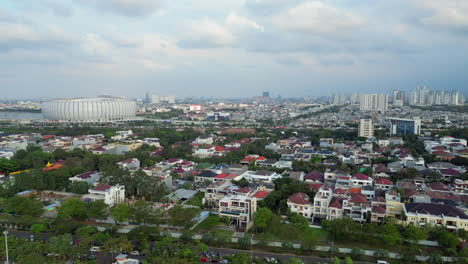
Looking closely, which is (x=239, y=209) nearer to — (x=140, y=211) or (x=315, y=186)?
(x=140, y=211)

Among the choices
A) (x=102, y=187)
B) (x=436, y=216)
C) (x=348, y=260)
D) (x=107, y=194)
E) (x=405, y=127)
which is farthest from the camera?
(x=405, y=127)

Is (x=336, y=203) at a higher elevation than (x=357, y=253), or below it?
higher

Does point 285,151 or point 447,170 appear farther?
point 285,151

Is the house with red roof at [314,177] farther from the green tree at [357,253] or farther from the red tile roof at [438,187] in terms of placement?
the green tree at [357,253]

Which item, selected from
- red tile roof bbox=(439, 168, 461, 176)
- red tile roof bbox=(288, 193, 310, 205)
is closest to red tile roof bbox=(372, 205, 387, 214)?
red tile roof bbox=(288, 193, 310, 205)

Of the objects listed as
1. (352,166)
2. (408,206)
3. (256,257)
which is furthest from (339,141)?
(256,257)

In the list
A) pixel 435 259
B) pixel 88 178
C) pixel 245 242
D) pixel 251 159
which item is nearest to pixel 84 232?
pixel 245 242

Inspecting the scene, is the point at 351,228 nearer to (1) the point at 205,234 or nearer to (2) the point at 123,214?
(1) the point at 205,234
